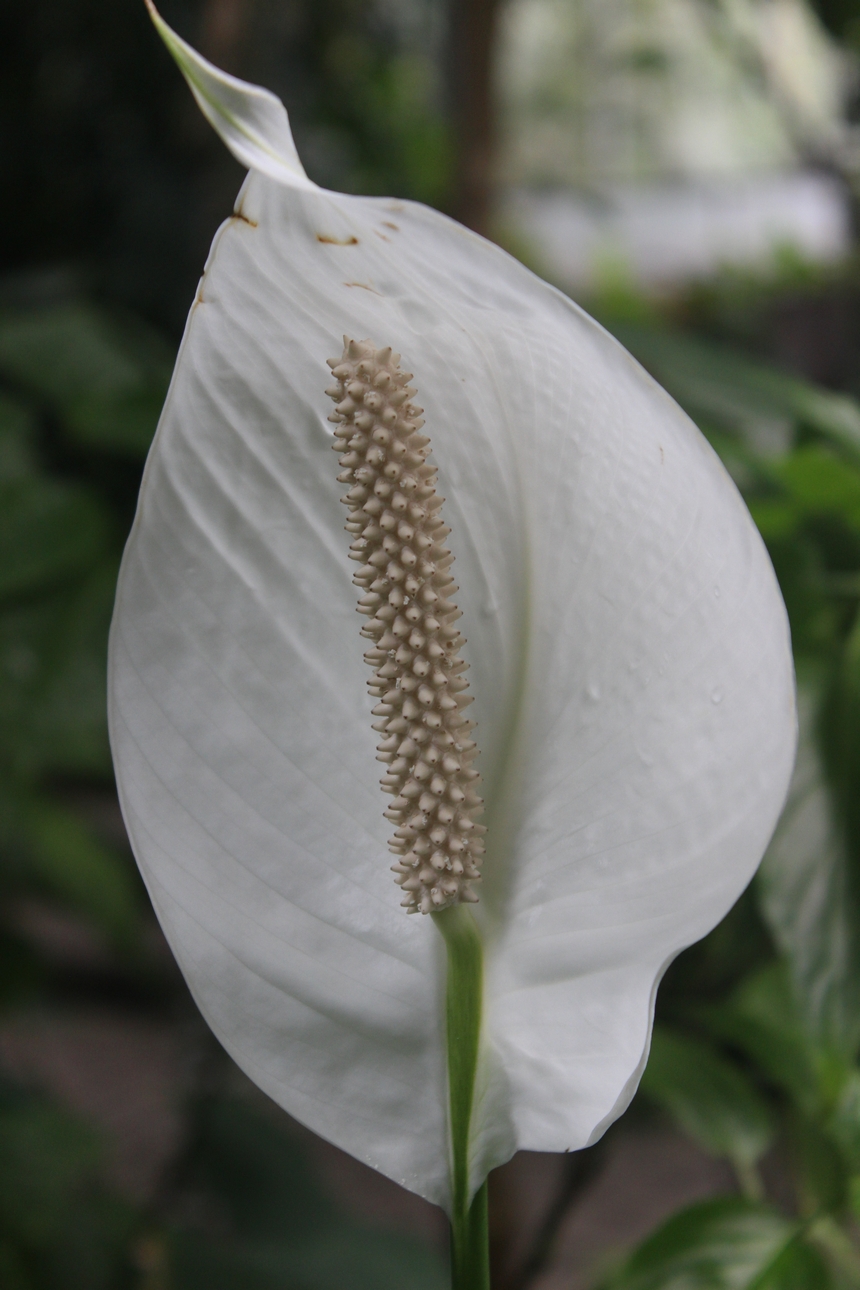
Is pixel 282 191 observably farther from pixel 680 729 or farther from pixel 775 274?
pixel 775 274

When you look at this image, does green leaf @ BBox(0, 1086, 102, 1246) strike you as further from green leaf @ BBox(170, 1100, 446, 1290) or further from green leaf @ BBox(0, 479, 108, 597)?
green leaf @ BBox(0, 479, 108, 597)

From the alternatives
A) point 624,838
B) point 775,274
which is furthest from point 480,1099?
point 775,274

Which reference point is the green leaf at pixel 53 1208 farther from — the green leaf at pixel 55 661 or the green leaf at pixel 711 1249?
the green leaf at pixel 711 1249

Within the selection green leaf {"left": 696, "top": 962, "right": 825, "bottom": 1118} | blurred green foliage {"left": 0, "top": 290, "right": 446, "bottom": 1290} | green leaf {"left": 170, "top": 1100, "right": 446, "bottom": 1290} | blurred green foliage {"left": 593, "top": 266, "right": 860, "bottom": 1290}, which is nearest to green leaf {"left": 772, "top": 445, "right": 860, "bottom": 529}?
blurred green foliage {"left": 593, "top": 266, "right": 860, "bottom": 1290}

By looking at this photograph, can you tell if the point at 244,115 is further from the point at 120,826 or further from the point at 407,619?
the point at 120,826

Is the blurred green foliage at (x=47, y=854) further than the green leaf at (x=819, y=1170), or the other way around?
the blurred green foliage at (x=47, y=854)

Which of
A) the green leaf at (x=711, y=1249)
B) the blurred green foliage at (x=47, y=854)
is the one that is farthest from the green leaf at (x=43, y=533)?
the green leaf at (x=711, y=1249)
